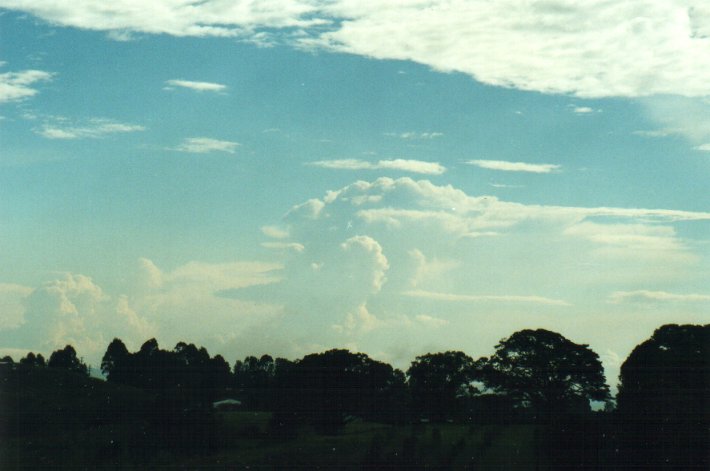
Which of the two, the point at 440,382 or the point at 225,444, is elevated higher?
the point at 440,382

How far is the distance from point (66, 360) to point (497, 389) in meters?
65.3

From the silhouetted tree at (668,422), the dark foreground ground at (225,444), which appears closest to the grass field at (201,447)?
the dark foreground ground at (225,444)

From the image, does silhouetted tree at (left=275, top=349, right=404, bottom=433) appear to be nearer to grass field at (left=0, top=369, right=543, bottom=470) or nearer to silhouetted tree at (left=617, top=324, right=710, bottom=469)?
grass field at (left=0, top=369, right=543, bottom=470)

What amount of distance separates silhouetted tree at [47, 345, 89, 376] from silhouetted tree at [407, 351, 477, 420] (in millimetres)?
51180

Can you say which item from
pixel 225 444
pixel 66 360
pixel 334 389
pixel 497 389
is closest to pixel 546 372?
pixel 497 389

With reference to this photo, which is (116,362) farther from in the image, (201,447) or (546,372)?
(201,447)

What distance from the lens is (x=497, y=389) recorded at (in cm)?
9769

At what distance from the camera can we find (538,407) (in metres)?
91.7

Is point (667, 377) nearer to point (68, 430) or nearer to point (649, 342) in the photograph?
point (649, 342)

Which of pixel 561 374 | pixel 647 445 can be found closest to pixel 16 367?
pixel 561 374

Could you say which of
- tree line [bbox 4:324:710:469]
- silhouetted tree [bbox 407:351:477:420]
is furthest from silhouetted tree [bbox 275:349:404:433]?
silhouetted tree [bbox 407:351:477:420]

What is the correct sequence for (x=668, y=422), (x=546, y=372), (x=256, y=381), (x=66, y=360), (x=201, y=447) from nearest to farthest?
(x=668, y=422)
(x=201, y=447)
(x=546, y=372)
(x=256, y=381)
(x=66, y=360)

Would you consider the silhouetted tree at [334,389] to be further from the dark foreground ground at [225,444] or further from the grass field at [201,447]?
the grass field at [201,447]

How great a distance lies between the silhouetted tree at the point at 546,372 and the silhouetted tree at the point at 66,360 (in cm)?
6101
